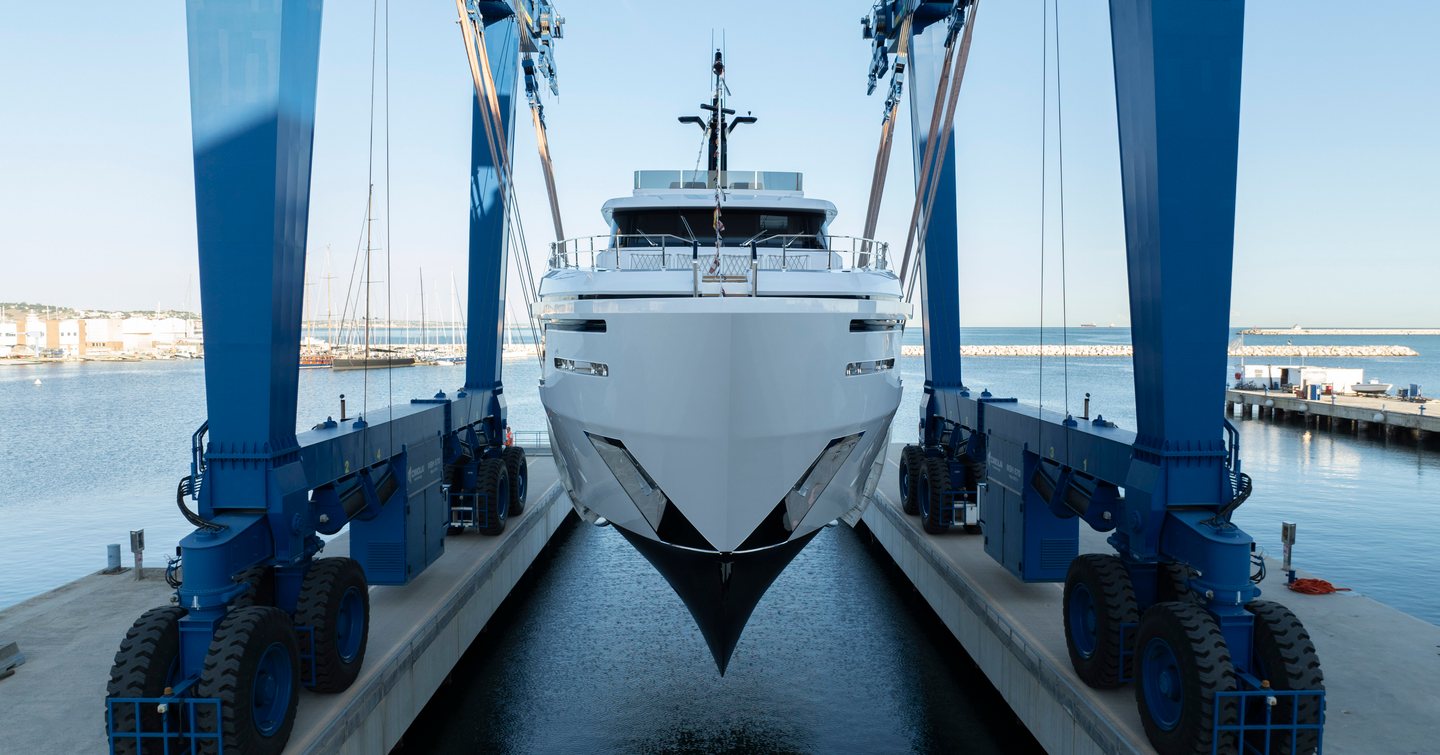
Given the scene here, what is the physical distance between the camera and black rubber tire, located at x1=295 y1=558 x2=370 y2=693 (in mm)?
7156

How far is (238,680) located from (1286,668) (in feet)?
24.5

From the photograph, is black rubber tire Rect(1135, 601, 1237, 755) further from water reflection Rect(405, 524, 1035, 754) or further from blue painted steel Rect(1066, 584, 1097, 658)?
water reflection Rect(405, 524, 1035, 754)

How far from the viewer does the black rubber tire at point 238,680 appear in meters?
5.73

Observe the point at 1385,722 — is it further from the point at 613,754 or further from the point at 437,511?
the point at 437,511

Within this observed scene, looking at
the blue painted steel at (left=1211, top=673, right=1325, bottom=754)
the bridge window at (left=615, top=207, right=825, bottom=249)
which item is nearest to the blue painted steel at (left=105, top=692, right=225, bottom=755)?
the bridge window at (left=615, top=207, right=825, bottom=249)

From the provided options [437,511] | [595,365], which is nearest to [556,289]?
[595,365]

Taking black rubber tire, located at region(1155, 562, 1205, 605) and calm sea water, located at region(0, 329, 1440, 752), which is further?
calm sea water, located at region(0, 329, 1440, 752)

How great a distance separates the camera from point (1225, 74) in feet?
21.7

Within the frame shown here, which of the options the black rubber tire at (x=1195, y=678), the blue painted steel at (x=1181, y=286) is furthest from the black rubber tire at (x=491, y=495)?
the black rubber tire at (x=1195, y=678)

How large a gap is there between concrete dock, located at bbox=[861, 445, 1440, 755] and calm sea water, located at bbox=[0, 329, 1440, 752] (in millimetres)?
866

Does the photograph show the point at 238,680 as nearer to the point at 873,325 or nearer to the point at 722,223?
the point at 873,325

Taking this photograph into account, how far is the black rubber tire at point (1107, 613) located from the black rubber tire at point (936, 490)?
5981mm

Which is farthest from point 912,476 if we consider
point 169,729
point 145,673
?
point 145,673

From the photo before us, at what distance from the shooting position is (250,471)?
673 centimetres
